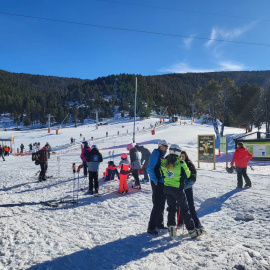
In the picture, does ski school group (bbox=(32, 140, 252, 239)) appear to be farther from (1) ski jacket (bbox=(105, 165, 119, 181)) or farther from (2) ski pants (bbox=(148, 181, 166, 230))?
(1) ski jacket (bbox=(105, 165, 119, 181))

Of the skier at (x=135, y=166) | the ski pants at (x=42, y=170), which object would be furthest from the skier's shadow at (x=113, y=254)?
the ski pants at (x=42, y=170)

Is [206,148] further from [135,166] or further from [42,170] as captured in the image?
Answer: [42,170]

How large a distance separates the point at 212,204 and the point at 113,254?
361cm

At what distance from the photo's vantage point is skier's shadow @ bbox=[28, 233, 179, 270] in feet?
10.5

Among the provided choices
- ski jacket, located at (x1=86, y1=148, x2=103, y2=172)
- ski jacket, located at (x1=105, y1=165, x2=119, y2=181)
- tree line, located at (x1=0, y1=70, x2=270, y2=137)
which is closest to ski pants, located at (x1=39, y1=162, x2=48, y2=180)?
ski jacket, located at (x1=105, y1=165, x2=119, y2=181)

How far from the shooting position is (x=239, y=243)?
3.74 metres

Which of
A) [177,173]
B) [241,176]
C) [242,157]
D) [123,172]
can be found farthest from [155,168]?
[241,176]

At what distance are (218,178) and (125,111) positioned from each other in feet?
364

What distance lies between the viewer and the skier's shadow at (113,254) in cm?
320

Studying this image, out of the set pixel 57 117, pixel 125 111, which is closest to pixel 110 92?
pixel 125 111

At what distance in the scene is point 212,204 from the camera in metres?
6.11

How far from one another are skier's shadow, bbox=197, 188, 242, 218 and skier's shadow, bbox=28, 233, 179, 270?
1.87m

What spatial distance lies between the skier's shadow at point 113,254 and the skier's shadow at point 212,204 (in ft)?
6.15

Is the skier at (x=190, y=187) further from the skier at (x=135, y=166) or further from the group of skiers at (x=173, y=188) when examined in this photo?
the skier at (x=135, y=166)
